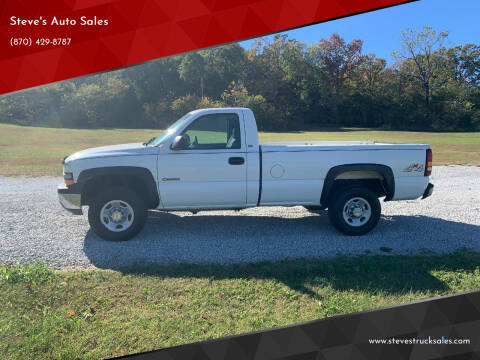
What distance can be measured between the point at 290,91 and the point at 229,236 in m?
2.39

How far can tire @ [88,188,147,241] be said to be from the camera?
5004 mm

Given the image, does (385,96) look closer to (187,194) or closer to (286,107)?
(286,107)

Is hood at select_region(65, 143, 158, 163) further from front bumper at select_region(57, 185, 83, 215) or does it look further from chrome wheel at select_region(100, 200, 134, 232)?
chrome wheel at select_region(100, 200, 134, 232)

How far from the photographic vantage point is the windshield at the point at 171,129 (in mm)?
5084

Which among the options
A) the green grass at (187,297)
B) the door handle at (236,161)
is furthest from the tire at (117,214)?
the door handle at (236,161)

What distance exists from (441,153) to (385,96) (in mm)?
13442

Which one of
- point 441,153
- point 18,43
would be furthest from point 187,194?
point 441,153

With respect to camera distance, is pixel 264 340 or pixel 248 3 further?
pixel 248 3

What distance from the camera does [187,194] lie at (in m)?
5.12

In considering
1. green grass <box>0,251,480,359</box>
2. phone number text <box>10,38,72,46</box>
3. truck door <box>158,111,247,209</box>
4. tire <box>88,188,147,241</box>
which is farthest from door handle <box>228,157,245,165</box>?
phone number text <box>10,38,72,46</box>

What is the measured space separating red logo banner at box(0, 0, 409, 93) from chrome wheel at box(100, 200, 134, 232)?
2681 millimetres

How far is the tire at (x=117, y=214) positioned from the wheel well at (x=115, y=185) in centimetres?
11

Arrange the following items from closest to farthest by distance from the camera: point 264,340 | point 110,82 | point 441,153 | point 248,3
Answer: point 264,340
point 248,3
point 110,82
point 441,153

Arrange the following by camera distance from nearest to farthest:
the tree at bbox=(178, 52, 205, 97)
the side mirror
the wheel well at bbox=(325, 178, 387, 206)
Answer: the tree at bbox=(178, 52, 205, 97) → the side mirror → the wheel well at bbox=(325, 178, 387, 206)
